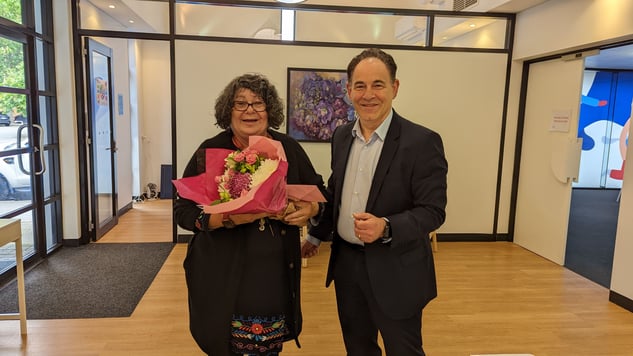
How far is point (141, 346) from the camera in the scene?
2662 mm

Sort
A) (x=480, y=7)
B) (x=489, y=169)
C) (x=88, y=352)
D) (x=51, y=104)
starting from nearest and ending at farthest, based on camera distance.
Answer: (x=88, y=352), (x=51, y=104), (x=480, y=7), (x=489, y=169)

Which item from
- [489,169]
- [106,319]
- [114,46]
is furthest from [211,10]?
[489,169]

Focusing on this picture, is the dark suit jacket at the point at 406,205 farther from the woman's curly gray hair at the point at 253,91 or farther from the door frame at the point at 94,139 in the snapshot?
the door frame at the point at 94,139

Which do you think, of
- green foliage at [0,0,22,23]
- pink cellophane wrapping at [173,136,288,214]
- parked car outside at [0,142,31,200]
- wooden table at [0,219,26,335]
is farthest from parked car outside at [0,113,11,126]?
pink cellophane wrapping at [173,136,288,214]

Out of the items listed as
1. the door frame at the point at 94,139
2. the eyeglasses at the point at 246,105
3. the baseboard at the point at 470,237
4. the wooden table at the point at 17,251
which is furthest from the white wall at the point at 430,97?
the eyeglasses at the point at 246,105

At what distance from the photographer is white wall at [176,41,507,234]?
4648mm

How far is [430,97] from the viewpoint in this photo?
4941 mm

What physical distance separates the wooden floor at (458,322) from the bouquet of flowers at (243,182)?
1.63 meters

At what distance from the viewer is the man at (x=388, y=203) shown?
1.55m

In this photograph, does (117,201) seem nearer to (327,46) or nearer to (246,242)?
(327,46)

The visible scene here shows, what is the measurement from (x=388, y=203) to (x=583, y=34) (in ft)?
11.3

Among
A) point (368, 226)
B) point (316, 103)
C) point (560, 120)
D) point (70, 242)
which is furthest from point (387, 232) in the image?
point (70, 242)

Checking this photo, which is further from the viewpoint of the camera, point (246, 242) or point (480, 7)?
point (480, 7)

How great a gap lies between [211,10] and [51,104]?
1.95 m
